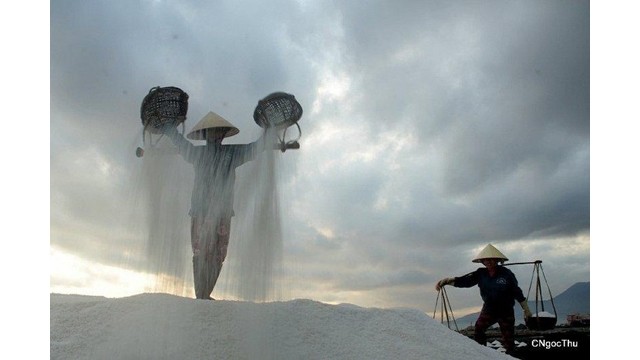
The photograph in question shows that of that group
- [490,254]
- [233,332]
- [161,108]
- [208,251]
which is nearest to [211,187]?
[208,251]

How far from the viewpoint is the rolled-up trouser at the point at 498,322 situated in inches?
295

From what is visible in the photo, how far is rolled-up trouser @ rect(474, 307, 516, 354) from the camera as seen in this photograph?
7.50 m

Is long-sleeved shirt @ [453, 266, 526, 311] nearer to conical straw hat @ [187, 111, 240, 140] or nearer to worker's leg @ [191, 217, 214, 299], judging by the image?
worker's leg @ [191, 217, 214, 299]

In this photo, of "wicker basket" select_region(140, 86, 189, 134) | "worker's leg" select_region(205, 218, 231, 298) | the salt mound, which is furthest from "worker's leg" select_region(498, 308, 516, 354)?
"wicker basket" select_region(140, 86, 189, 134)

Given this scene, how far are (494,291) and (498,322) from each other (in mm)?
420

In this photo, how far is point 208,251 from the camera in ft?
19.5

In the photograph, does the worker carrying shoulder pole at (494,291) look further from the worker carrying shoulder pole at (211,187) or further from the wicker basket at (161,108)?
the wicker basket at (161,108)

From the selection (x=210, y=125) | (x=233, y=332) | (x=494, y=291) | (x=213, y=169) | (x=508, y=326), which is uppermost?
(x=210, y=125)

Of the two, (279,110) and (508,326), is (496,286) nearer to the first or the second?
(508,326)

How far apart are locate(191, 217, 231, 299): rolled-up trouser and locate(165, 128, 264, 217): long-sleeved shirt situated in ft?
0.39

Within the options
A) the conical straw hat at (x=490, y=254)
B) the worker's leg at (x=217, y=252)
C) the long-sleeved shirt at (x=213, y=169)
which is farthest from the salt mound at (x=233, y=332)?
the conical straw hat at (x=490, y=254)

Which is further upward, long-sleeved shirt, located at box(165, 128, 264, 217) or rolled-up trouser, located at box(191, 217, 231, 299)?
long-sleeved shirt, located at box(165, 128, 264, 217)

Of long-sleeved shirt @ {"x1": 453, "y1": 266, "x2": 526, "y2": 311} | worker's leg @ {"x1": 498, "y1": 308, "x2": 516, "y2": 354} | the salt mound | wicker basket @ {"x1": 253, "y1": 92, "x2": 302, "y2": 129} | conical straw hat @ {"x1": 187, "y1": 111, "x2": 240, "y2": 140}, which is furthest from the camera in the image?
long-sleeved shirt @ {"x1": 453, "y1": 266, "x2": 526, "y2": 311}

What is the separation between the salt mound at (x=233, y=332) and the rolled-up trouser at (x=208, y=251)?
1.91 feet
